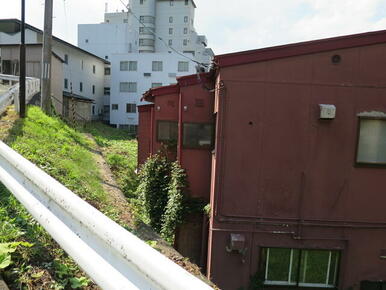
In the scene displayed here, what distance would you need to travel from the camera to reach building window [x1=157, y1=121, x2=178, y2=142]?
11.0 metres

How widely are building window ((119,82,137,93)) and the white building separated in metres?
3.72

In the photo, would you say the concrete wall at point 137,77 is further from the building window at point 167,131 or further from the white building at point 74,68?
the building window at point 167,131

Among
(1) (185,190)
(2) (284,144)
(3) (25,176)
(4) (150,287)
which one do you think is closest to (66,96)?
(1) (185,190)

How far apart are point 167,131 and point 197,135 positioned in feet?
6.81

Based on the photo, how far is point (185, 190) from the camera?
9109mm

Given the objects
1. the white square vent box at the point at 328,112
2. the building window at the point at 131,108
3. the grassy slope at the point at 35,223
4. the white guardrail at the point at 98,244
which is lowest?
the grassy slope at the point at 35,223

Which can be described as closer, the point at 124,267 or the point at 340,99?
the point at 124,267

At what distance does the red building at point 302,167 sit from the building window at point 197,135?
2215 millimetres

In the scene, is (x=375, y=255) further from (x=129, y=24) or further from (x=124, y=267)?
(x=129, y=24)

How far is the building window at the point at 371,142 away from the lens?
22.4 ft

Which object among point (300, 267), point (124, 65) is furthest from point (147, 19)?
point (300, 267)

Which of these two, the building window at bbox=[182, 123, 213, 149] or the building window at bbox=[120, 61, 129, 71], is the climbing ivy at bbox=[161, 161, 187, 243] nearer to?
the building window at bbox=[182, 123, 213, 149]

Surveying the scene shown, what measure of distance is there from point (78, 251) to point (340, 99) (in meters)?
6.59

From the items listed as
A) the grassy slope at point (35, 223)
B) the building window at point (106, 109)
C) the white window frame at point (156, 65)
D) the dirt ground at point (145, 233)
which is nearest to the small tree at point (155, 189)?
the grassy slope at point (35, 223)
